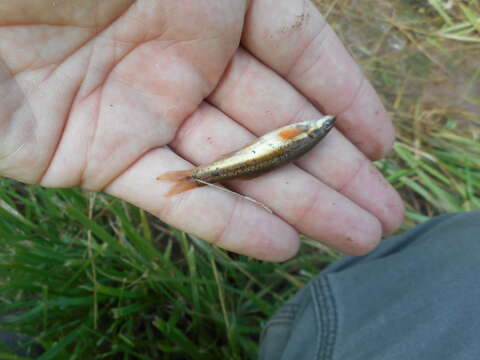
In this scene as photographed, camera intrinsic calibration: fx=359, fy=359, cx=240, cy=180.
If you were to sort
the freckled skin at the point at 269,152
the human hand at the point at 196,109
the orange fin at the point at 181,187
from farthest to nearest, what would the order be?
the freckled skin at the point at 269,152 < the orange fin at the point at 181,187 < the human hand at the point at 196,109

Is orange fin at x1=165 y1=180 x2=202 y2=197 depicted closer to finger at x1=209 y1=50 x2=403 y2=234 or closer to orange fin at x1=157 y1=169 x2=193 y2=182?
orange fin at x1=157 y1=169 x2=193 y2=182

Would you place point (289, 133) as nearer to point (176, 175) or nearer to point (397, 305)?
point (176, 175)

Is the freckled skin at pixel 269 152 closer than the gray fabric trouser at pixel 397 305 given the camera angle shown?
No

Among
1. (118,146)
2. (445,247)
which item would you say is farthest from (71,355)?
(445,247)

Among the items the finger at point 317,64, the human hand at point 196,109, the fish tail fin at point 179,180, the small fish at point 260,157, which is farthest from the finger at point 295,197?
the finger at point 317,64

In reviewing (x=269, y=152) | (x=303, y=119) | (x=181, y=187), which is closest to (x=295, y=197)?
(x=269, y=152)

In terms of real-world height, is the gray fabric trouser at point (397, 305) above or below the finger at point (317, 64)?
below

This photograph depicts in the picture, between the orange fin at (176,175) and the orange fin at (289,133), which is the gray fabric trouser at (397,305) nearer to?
the orange fin at (289,133)
